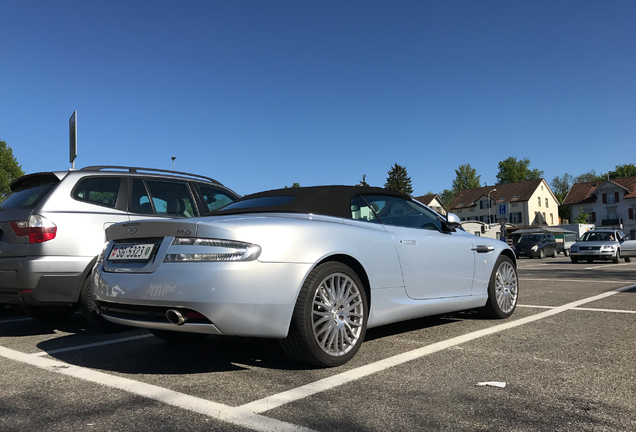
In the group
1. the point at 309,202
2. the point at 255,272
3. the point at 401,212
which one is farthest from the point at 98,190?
the point at 401,212

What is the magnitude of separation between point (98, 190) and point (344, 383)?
349 cm

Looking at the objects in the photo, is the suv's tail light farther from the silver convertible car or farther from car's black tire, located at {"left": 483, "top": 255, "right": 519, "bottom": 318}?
car's black tire, located at {"left": 483, "top": 255, "right": 519, "bottom": 318}

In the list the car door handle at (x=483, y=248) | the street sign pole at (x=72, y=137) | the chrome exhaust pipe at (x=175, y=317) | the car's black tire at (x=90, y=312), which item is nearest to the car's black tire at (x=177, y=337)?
the car's black tire at (x=90, y=312)

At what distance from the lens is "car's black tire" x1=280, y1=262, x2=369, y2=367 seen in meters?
3.63

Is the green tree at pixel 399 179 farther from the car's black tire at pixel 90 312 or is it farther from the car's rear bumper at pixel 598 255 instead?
the car's black tire at pixel 90 312

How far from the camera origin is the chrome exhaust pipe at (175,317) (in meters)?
3.45

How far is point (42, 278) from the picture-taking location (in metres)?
4.92

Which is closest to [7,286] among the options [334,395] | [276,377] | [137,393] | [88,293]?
[88,293]

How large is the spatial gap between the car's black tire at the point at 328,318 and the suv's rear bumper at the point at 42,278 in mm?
2427

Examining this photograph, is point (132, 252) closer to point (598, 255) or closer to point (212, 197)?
point (212, 197)

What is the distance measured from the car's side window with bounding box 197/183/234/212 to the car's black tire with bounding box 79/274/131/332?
1.80 metres

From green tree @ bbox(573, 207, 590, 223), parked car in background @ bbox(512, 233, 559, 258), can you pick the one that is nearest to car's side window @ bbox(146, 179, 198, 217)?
parked car in background @ bbox(512, 233, 559, 258)

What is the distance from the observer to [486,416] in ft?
8.93

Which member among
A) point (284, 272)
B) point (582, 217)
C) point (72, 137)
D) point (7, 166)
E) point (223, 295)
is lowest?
point (223, 295)
